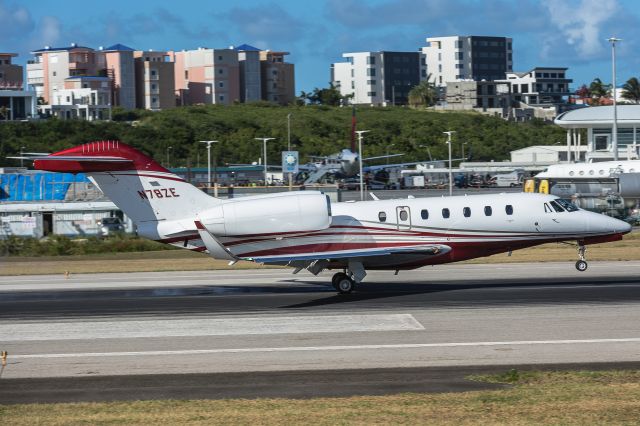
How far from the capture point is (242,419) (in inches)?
563

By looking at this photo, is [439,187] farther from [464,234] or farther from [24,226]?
[464,234]

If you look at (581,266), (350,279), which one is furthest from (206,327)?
(581,266)

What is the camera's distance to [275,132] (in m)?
135

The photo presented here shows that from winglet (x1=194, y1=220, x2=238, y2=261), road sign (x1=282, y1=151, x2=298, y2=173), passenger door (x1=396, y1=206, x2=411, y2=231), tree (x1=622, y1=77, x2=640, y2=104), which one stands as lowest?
winglet (x1=194, y1=220, x2=238, y2=261)

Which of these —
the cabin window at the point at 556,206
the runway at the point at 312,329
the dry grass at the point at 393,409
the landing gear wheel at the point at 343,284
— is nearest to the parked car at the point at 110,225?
the runway at the point at 312,329

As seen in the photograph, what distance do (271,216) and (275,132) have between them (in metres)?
108

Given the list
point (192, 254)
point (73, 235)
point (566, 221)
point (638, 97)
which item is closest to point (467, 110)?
point (638, 97)

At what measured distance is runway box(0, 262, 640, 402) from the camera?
17703mm

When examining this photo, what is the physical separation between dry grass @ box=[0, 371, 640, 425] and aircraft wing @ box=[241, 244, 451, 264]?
1184 cm

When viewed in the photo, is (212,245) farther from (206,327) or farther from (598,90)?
(598,90)

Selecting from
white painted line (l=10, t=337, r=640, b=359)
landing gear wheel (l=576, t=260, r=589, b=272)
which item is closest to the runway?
white painted line (l=10, t=337, r=640, b=359)

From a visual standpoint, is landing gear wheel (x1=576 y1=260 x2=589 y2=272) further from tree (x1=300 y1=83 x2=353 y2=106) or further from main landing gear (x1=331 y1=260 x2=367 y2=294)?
tree (x1=300 y1=83 x2=353 y2=106)

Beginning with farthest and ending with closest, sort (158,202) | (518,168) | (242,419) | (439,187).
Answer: (518,168) < (439,187) < (158,202) < (242,419)

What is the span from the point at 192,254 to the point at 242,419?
32381 millimetres
